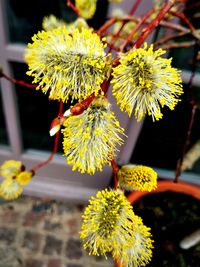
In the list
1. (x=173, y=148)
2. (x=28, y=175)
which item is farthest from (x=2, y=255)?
(x=173, y=148)

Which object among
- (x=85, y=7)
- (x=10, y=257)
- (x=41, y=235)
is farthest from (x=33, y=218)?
(x=85, y=7)

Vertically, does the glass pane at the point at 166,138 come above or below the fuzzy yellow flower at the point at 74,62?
below

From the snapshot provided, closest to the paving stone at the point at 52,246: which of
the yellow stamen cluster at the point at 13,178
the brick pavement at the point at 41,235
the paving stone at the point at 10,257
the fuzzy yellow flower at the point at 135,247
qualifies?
the brick pavement at the point at 41,235

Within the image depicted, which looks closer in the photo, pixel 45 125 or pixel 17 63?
pixel 17 63

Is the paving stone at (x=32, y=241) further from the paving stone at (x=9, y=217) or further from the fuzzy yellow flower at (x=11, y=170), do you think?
the fuzzy yellow flower at (x=11, y=170)

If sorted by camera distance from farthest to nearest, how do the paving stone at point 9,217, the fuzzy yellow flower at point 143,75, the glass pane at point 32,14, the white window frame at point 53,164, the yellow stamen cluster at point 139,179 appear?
the paving stone at point 9,217
the white window frame at point 53,164
the glass pane at point 32,14
the yellow stamen cluster at point 139,179
the fuzzy yellow flower at point 143,75

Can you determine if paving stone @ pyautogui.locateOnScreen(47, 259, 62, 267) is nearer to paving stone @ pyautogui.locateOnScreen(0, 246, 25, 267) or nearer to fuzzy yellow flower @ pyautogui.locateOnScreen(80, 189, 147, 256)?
paving stone @ pyautogui.locateOnScreen(0, 246, 25, 267)

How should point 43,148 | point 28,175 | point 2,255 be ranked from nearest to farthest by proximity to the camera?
point 28,175 < point 2,255 < point 43,148

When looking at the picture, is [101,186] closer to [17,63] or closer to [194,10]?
[17,63]

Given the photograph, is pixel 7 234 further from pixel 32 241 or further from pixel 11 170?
pixel 11 170
